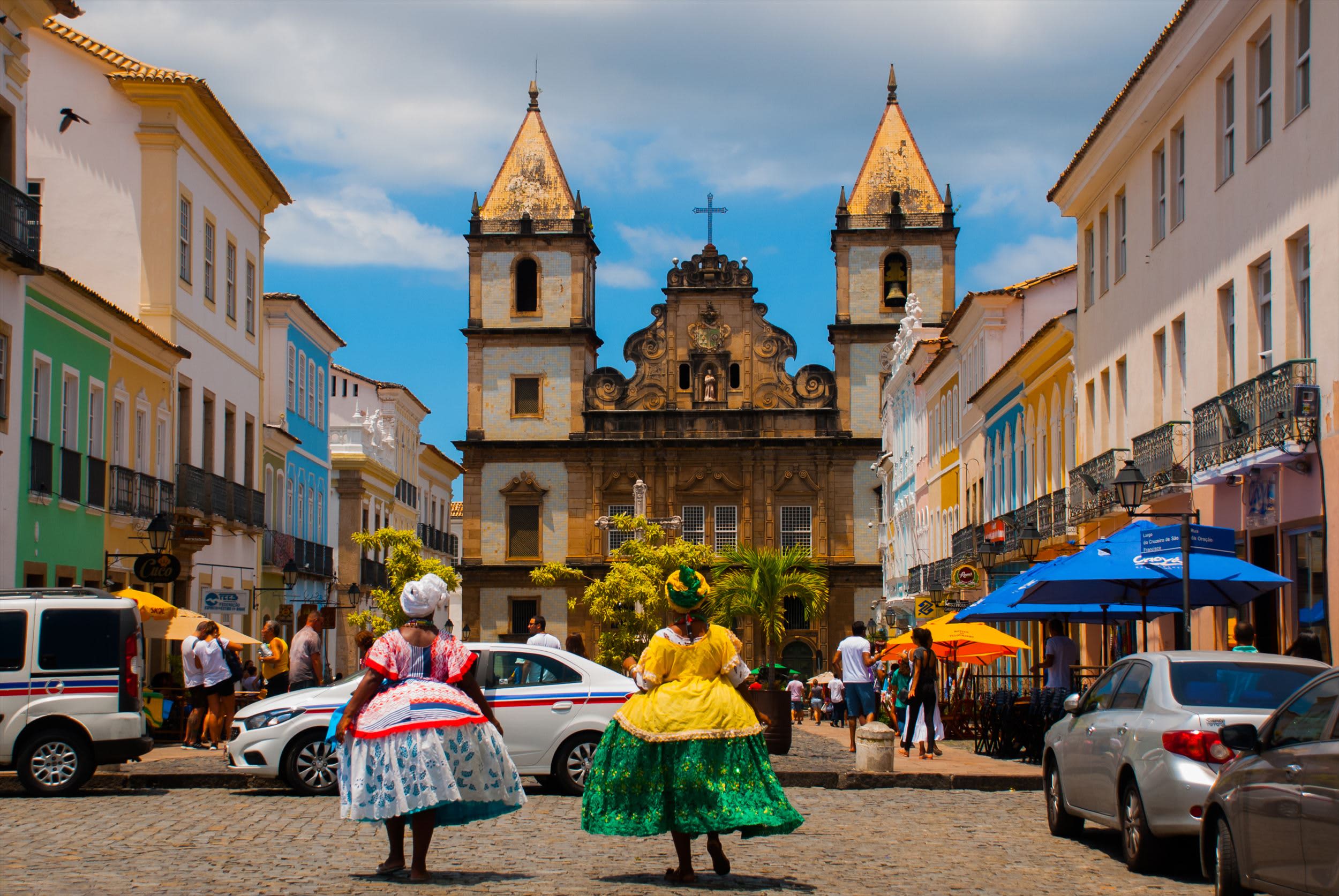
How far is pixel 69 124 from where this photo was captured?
2888 cm

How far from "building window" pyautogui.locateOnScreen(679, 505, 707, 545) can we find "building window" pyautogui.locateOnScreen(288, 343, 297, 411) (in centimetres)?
2867

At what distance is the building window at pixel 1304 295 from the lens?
18.4 meters

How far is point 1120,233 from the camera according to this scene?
88.5 feet

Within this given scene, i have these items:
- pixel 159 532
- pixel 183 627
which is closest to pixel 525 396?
pixel 183 627

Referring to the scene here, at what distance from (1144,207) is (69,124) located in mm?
16571

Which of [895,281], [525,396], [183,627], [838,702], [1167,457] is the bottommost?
[838,702]

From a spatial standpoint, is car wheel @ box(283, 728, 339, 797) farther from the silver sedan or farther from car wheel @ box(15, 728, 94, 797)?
the silver sedan

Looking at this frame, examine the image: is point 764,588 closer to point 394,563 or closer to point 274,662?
point 394,563

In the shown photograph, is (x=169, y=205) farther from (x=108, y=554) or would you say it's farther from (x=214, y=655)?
(x=214, y=655)

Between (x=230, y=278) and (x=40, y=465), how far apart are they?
11.8m

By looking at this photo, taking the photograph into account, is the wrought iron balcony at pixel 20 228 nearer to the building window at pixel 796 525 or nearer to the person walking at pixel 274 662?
the person walking at pixel 274 662

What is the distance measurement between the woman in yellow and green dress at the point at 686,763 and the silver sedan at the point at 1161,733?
2.20m

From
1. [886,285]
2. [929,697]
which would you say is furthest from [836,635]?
[929,697]

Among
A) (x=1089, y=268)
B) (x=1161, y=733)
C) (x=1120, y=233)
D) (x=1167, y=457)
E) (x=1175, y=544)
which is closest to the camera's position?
(x=1161, y=733)
